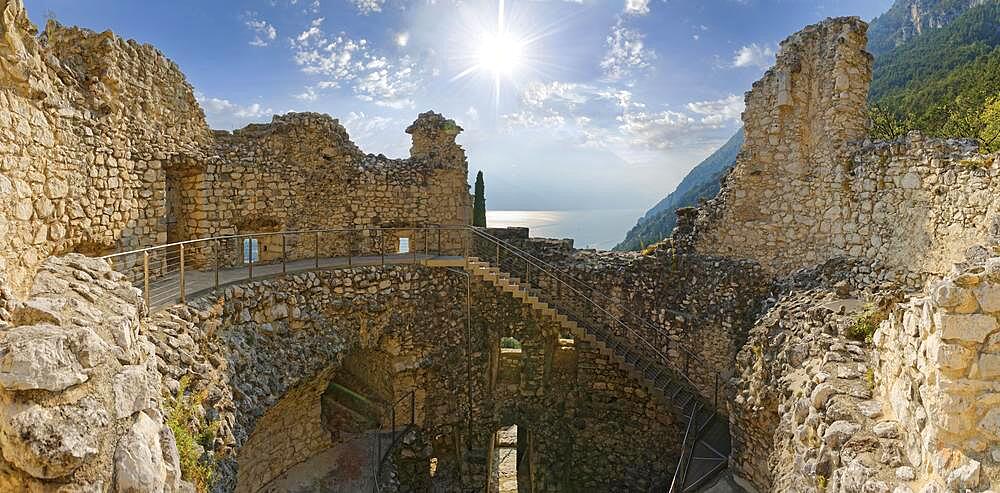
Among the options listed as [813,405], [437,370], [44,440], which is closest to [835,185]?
[813,405]

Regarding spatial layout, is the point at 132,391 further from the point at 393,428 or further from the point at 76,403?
the point at 393,428

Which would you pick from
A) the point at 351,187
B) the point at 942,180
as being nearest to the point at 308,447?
the point at 351,187

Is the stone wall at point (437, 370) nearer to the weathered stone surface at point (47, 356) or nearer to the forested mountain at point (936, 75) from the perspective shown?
the weathered stone surface at point (47, 356)

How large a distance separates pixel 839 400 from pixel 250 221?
1219 cm

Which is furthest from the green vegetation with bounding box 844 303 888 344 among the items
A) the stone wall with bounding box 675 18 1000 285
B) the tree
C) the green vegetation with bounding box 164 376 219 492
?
the tree

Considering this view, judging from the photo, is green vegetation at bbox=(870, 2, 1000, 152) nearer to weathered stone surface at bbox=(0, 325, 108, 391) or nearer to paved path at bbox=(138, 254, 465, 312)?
paved path at bbox=(138, 254, 465, 312)

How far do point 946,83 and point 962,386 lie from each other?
48.6m

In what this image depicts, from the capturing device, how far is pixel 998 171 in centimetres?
695

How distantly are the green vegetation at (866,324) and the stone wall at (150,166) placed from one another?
32.1 ft

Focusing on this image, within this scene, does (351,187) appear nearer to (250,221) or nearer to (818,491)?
(250,221)

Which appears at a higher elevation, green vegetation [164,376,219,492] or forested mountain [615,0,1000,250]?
forested mountain [615,0,1000,250]

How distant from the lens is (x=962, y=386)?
12.4 feet

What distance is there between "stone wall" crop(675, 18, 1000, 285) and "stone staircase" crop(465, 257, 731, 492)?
332cm

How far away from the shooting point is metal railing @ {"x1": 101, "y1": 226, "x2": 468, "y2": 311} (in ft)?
27.7
